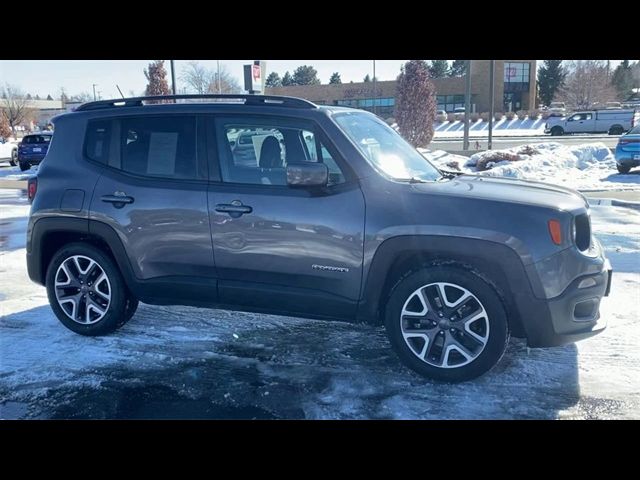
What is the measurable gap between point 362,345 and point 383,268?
1.00 m

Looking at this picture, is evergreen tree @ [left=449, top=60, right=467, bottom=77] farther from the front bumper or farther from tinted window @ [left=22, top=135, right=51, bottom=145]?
the front bumper

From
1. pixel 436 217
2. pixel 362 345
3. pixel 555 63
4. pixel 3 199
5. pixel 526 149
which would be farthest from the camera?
pixel 555 63

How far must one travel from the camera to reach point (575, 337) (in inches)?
147

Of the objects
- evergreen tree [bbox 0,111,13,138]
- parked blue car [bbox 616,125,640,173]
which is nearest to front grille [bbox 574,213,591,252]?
parked blue car [bbox 616,125,640,173]

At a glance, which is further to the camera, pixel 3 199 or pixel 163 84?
pixel 163 84

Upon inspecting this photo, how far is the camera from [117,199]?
15.1 feet

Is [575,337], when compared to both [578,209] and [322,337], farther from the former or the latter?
[322,337]

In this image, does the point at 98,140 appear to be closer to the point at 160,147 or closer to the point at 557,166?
the point at 160,147

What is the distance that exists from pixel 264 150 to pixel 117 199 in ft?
4.24

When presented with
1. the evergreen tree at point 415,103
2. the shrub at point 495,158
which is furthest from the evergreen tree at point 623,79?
the shrub at point 495,158

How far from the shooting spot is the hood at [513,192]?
379cm

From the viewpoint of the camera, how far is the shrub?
16797mm
